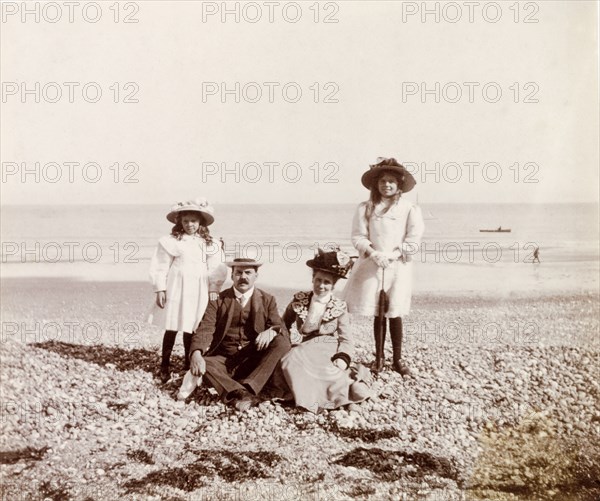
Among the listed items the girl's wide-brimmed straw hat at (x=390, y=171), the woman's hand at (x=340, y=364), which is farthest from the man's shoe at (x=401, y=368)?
the girl's wide-brimmed straw hat at (x=390, y=171)

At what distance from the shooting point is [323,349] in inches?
124

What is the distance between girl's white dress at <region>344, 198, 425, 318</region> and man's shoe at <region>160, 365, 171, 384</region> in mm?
1217

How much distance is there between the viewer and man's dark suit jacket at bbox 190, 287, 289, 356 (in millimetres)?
3133

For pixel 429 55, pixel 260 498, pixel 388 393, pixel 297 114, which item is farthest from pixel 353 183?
pixel 260 498

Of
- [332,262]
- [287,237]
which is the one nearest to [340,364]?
[332,262]

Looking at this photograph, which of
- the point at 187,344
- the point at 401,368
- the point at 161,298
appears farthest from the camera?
the point at 401,368

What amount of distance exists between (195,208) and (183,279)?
43 centimetres

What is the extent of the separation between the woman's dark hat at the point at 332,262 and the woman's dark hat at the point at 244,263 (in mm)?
318

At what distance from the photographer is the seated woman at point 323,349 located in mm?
3049

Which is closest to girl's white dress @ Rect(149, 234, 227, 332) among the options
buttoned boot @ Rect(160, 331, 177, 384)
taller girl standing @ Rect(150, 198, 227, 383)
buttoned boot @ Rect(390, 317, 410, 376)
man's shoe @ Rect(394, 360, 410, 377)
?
taller girl standing @ Rect(150, 198, 227, 383)

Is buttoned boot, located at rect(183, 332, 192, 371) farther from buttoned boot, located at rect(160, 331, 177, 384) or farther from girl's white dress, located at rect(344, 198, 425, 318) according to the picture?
girl's white dress, located at rect(344, 198, 425, 318)

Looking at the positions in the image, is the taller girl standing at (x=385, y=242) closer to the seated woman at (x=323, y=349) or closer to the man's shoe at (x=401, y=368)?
the seated woman at (x=323, y=349)

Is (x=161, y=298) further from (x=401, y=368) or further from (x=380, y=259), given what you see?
(x=401, y=368)

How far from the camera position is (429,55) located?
10.7 ft
